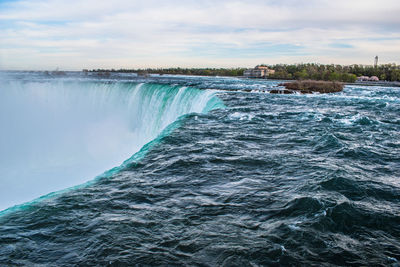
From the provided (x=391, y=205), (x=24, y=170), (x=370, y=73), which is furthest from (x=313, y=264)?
(x=370, y=73)

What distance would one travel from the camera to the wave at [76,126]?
17502mm

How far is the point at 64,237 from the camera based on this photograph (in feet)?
20.9

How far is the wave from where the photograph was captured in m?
17.5

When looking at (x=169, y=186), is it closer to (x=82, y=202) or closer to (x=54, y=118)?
(x=82, y=202)

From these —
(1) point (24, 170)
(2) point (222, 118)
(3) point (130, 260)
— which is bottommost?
(1) point (24, 170)

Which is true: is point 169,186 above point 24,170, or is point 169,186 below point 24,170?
above

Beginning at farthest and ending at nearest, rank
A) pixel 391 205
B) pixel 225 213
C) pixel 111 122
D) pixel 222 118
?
pixel 111 122 → pixel 222 118 → pixel 391 205 → pixel 225 213

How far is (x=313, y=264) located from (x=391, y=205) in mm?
3772

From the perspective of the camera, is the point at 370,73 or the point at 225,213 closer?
the point at 225,213

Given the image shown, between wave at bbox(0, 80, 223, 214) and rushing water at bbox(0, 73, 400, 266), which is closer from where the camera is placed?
rushing water at bbox(0, 73, 400, 266)

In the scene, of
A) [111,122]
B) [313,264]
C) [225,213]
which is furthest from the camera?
[111,122]

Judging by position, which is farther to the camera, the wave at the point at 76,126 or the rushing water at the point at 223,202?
the wave at the point at 76,126

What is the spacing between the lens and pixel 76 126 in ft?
84.2

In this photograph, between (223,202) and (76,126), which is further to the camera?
(76,126)
